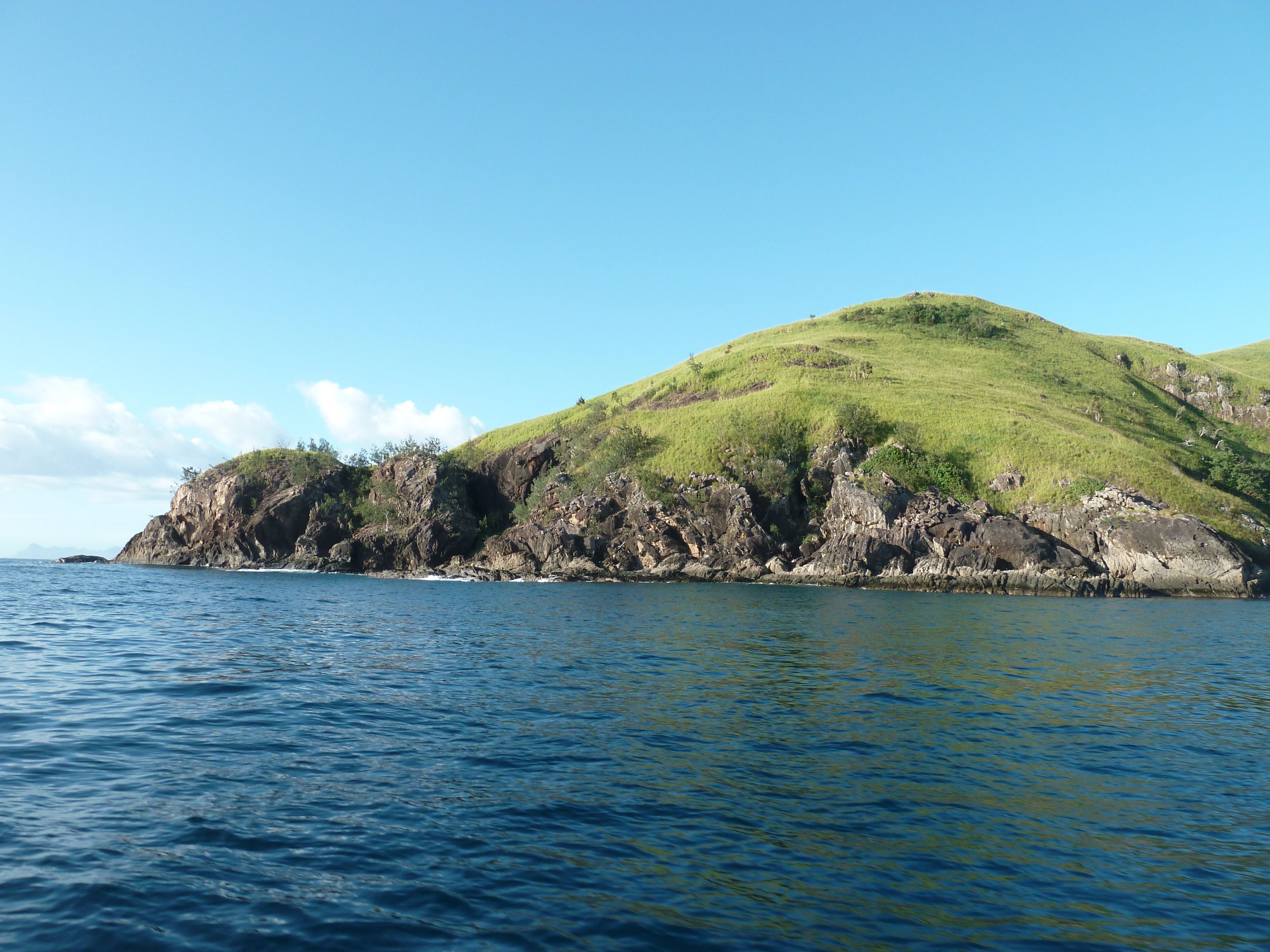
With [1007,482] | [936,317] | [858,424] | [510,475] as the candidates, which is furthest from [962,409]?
[510,475]

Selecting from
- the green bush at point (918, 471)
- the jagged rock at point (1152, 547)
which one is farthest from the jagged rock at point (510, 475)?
the jagged rock at point (1152, 547)

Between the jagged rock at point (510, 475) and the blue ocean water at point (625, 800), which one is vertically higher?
the jagged rock at point (510, 475)

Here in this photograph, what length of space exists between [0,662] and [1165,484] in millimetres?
96844

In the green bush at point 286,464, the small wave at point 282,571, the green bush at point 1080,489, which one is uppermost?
the green bush at point 286,464

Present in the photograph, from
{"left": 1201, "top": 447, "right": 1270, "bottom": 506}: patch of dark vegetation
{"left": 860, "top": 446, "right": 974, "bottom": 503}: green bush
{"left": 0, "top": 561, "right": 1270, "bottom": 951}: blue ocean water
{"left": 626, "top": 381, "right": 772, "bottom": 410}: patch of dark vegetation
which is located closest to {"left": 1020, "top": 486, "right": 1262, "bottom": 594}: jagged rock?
{"left": 860, "top": 446, "right": 974, "bottom": 503}: green bush

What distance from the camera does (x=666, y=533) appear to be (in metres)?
86.5

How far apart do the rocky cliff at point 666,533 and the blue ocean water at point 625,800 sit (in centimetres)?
4574

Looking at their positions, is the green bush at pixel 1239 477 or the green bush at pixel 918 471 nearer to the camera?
the green bush at pixel 918 471

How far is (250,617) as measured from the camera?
38.0 meters

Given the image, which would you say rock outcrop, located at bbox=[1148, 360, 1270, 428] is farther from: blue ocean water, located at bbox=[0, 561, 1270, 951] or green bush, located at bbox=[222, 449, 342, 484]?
green bush, located at bbox=[222, 449, 342, 484]

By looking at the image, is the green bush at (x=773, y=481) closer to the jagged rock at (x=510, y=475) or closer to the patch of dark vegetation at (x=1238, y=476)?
the jagged rock at (x=510, y=475)

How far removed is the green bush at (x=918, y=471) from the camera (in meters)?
82.9

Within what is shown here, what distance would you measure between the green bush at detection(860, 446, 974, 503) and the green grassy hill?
10593 cm

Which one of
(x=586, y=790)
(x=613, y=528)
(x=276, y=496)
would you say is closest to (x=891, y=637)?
(x=586, y=790)
